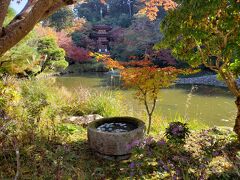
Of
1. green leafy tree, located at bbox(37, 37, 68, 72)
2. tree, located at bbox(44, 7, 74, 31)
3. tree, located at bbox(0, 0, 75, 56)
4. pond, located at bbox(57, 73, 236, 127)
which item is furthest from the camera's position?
tree, located at bbox(44, 7, 74, 31)

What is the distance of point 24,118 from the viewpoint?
12.9 ft

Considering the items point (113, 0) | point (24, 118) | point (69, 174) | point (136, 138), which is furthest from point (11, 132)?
point (113, 0)

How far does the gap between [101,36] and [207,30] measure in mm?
24039

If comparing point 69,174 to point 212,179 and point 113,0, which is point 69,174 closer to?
point 212,179

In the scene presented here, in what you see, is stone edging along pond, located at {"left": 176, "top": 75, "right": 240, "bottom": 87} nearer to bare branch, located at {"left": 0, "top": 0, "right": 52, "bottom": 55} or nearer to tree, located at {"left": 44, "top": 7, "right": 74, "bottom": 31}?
bare branch, located at {"left": 0, "top": 0, "right": 52, "bottom": 55}

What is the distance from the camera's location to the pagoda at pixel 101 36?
26.2m

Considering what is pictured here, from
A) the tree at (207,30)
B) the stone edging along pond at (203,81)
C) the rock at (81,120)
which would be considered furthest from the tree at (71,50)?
the tree at (207,30)

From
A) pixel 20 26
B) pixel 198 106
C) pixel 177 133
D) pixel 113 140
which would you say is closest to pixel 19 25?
pixel 20 26

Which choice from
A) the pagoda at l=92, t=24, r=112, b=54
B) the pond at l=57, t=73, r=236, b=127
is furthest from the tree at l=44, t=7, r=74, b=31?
the pond at l=57, t=73, r=236, b=127

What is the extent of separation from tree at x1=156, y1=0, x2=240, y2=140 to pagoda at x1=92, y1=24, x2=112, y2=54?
23.0 meters

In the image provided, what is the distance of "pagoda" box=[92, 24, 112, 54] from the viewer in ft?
86.1

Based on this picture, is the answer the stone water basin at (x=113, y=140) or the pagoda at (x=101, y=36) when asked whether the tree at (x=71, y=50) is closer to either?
the pagoda at (x=101, y=36)

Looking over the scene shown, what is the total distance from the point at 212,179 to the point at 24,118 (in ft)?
8.48

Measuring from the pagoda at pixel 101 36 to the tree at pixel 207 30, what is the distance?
2295 centimetres
